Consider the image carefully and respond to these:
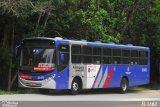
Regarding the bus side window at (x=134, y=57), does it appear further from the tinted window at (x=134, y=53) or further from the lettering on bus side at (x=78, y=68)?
the lettering on bus side at (x=78, y=68)

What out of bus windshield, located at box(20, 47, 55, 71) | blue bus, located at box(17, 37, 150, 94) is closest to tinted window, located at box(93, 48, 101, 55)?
Result: blue bus, located at box(17, 37, 150, 94)

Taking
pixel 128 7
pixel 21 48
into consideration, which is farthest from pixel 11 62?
pixel 128 7

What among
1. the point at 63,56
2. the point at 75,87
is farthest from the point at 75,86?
the point at 63,56

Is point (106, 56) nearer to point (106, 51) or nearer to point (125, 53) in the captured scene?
point (106, 51)

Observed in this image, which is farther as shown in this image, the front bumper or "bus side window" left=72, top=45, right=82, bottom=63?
"bus side window" left=72, top=45, right=82, bottom=63

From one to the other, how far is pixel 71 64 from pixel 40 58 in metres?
1.85

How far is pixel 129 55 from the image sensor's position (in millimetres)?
30500

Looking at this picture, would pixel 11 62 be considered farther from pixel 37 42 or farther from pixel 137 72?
pixel 137 72

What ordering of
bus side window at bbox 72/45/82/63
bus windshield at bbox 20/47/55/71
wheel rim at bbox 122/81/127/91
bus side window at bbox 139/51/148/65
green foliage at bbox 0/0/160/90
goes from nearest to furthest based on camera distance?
bus windshield at bbox 20/47/55/71, bus side window at bbox 72/45/82/63, green foliage at bbox 0/0/160/90, wheel rim at bbox 122/81/127/91, bus side window at bbox 139/51/148/65

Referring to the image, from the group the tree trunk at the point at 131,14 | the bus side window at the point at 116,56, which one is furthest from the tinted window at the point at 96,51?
the tree trunk at the point at 131,14

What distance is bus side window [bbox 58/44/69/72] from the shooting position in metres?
23.8

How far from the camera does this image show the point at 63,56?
78.9ft

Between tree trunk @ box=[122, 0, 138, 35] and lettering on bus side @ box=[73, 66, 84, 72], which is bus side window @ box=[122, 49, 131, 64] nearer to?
lettering on bus side @ box=[73, 66, 84, 72]

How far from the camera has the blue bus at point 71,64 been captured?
23609 mm
